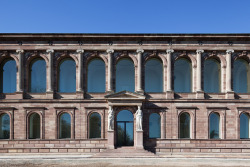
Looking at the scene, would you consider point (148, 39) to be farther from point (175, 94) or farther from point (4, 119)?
point (4, 119)

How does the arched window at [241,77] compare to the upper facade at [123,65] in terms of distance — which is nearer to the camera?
the upper facade at [123,65]

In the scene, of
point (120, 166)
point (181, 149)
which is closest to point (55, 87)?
point (120, 166)

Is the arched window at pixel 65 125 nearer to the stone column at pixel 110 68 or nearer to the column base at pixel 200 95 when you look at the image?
the stone column at pixel 110 68

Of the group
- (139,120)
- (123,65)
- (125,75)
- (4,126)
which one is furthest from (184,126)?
(4,126)

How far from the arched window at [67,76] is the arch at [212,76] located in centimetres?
1423

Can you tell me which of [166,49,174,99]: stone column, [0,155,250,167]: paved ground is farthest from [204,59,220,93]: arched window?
[0,155,250,167]: paved ground

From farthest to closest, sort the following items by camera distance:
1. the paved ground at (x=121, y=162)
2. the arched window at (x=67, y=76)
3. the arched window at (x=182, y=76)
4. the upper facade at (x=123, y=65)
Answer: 1. the arched window at (x=182, y=76)
2. the arched window at (x=67, y=76)
3. the upper facade at (x=123, y=65)
4. the paved ground at (x=121, y=162)

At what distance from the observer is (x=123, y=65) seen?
23.3 m

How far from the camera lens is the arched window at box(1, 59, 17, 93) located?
2305 centimetres

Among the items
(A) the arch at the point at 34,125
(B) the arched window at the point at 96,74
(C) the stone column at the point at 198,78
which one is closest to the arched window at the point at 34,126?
(A) the arch at the point at 34,125

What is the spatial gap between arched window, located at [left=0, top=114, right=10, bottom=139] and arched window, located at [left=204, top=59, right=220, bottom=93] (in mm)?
21257

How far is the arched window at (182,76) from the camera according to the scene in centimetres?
2311

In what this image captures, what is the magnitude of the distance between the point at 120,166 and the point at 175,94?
9.56m

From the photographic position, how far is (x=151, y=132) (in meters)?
22.4
